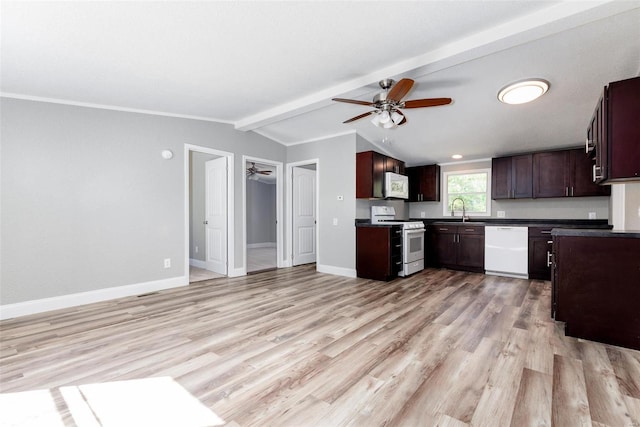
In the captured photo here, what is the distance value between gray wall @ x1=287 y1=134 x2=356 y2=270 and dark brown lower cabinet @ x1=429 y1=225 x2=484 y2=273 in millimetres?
1845

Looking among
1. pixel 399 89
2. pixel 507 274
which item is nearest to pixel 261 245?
pixel 507 274

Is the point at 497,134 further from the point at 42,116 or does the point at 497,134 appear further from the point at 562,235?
the point at 42,116

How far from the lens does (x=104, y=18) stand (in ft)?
6.86

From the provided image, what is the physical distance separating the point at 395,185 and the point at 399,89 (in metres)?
2.77

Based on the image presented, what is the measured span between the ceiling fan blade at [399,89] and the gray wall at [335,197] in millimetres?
2043

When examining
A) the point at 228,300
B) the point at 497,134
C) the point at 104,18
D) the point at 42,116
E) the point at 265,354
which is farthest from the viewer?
the point at 497,134

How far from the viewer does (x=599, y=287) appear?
2.45 meters

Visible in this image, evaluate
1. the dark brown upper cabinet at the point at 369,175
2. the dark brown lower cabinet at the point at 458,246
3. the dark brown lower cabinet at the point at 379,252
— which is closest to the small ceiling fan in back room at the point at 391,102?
the dark brown upper cabinet at the point at 369,175

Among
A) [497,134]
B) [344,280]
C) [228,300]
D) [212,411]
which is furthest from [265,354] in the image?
[497,134]

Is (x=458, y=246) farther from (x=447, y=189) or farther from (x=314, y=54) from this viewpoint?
(x=314, y=54)

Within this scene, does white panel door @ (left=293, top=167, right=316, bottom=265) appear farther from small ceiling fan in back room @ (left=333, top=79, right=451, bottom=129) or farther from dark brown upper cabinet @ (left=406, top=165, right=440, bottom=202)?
small ceiling fan in back room @ (left=333, top=79, right=451, bottom=129)

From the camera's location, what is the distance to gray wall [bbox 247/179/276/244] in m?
9.23

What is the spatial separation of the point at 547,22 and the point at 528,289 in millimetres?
3464

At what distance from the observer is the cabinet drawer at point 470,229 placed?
17.0ft
